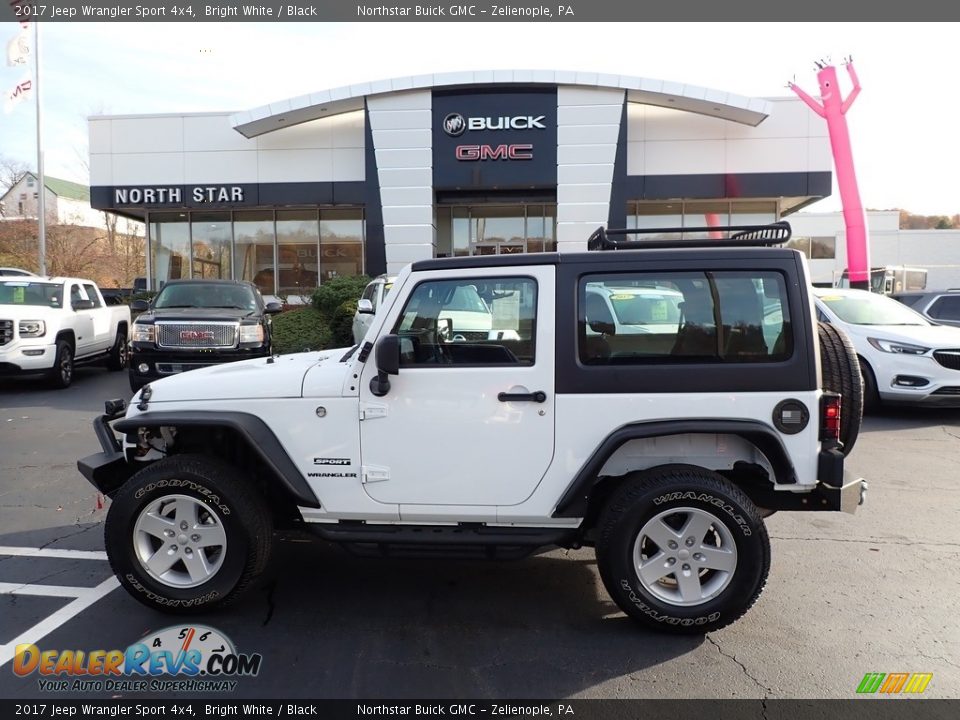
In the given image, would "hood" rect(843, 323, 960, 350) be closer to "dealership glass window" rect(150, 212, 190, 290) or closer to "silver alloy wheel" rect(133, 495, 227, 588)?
"silver alloy wheel" rect(133, 495, 227, 588)

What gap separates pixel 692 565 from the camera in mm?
3373

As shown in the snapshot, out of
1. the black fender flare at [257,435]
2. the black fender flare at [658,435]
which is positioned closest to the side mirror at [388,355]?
the black fender flare at [257,435]

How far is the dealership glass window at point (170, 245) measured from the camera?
75.6ft

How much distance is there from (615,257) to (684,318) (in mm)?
481

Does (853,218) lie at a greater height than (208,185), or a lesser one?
lesser

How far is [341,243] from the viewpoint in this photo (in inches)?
888

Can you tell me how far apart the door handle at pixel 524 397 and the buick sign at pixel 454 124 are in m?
17.2

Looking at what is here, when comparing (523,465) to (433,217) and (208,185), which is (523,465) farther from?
(208,185)

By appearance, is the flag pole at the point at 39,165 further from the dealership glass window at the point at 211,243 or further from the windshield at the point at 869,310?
the windshield at the point at 869,310

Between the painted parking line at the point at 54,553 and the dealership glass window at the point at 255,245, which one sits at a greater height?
the dealership glass window at the point at 255,245

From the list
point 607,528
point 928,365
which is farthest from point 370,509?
point 928,365

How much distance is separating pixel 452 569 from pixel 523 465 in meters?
1.21

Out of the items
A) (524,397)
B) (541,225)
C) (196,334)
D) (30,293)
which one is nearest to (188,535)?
(524,397)

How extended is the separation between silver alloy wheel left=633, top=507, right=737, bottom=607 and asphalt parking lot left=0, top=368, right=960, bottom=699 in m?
0.26
